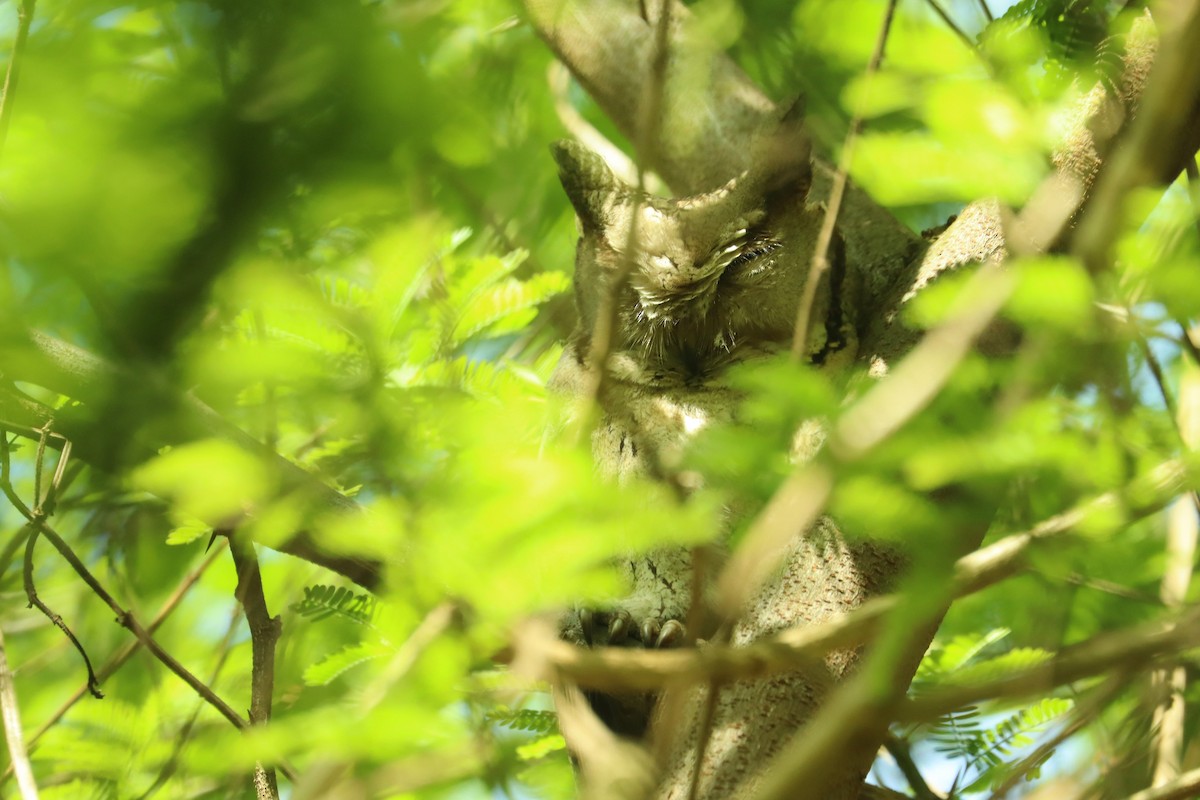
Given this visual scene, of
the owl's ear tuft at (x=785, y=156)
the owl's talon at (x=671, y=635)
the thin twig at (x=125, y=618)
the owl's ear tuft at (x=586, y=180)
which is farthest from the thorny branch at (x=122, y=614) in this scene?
the owl's ear tuft at (x=785, y=156)

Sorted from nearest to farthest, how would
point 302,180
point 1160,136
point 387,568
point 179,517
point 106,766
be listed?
point 302,180 < point 387,568 < point 1160,136 < point 179,517 < point 106,766

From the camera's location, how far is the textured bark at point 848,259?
6.36 ft

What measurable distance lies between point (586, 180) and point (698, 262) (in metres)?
0.44

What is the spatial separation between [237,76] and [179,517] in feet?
3.93

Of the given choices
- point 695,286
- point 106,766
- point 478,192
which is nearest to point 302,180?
point 478,192

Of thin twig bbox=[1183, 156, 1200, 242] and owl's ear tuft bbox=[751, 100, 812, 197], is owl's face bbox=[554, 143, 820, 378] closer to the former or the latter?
owl's ear tuft bbox=[751, 100, 812, 197]

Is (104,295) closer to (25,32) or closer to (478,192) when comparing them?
(25,32)

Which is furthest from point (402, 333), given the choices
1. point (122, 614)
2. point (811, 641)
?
point (811, 641)

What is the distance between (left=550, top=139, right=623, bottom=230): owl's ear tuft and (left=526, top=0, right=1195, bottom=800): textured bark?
1.61ft

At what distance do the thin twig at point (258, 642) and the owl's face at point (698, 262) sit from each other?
1225 millimetres

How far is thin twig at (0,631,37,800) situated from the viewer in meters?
2.08

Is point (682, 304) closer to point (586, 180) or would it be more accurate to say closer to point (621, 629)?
point (586, 180)

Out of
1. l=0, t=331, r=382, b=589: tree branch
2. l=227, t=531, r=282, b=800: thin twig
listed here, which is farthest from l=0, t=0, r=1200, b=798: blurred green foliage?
l=227, t=531, r=282, b=800: thin twig

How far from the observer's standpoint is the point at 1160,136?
1.82 m
